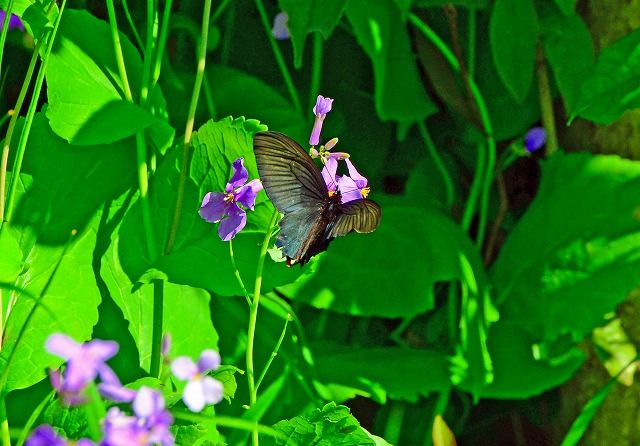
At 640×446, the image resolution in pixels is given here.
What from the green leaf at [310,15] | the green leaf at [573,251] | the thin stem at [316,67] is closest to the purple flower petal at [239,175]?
the green leaf at [310,15]

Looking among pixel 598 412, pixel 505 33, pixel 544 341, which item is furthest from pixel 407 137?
pixel 598 412

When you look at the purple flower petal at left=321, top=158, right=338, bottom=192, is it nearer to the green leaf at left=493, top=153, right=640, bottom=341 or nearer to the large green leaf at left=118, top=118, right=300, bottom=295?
the large green leaf at left=118, top=118, right=300, bottom=295

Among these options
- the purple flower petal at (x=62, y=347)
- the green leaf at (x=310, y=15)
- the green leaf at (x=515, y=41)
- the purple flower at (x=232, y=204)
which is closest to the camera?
the purple flower petal at (x=62, y=347)

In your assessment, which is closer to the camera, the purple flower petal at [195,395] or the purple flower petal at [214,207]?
the purple flower petal at [195,395]

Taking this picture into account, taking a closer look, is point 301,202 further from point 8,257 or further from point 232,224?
point 8,257

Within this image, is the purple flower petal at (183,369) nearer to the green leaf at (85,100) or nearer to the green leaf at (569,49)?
the green leaf at (85,100)

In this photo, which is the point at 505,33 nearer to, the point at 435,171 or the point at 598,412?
the point at 435,171

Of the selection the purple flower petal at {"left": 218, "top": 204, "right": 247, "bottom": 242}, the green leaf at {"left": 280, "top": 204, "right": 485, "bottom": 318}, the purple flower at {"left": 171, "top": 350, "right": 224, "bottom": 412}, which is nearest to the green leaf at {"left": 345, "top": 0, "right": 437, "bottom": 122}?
the green leaf at {"left": 280, "top": 204, "right": 485, "bottom": 318}
